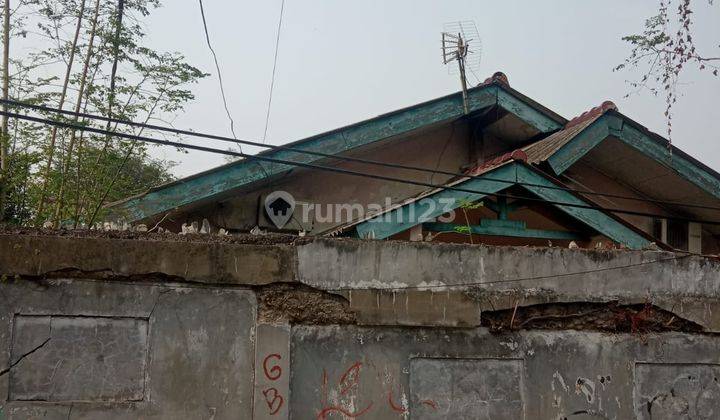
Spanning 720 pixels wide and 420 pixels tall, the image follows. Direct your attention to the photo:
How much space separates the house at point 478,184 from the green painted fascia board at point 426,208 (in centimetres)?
Answer: 1

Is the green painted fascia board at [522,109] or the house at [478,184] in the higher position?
the green painted fascia board at [522,109]

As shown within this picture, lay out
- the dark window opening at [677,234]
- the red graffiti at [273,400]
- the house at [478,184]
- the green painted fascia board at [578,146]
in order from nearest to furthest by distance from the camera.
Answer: the red graffiti at [273,400] → the house at [478,184] → the green painted fascia board at [578,146] → the dark window opening at [677,234]

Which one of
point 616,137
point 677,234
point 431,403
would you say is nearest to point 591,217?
point 616,137

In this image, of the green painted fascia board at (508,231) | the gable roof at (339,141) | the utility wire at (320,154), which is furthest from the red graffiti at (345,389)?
the gable roof at (339,141)

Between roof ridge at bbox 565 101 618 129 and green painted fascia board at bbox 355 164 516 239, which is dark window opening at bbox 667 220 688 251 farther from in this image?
green painted fascia board at bbox 355 164 516 239

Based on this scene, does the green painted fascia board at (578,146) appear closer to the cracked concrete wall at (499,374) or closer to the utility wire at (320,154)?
the utility wire at (320,154)

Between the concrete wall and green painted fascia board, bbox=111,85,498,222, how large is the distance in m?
2.51

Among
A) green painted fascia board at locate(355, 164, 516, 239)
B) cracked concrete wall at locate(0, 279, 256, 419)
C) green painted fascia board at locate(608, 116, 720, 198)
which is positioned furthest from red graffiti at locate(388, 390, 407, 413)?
green painted fascia board at locate(608, 116, 720, 198)

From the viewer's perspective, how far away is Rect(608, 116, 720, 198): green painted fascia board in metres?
9.34

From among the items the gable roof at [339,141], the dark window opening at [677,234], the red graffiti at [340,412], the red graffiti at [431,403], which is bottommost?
the red graffiti at [340,412]

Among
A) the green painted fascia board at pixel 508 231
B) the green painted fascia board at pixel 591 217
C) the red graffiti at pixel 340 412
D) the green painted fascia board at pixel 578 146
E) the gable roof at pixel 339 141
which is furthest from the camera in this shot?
the green painted fascia board at pixel 578 146

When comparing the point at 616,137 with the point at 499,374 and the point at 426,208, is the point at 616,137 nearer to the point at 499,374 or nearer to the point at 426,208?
the point at 426,208

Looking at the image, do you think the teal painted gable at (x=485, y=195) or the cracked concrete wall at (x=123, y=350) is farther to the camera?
the teal painted gable at (x=485, y=195)

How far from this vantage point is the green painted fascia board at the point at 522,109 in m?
9.89
